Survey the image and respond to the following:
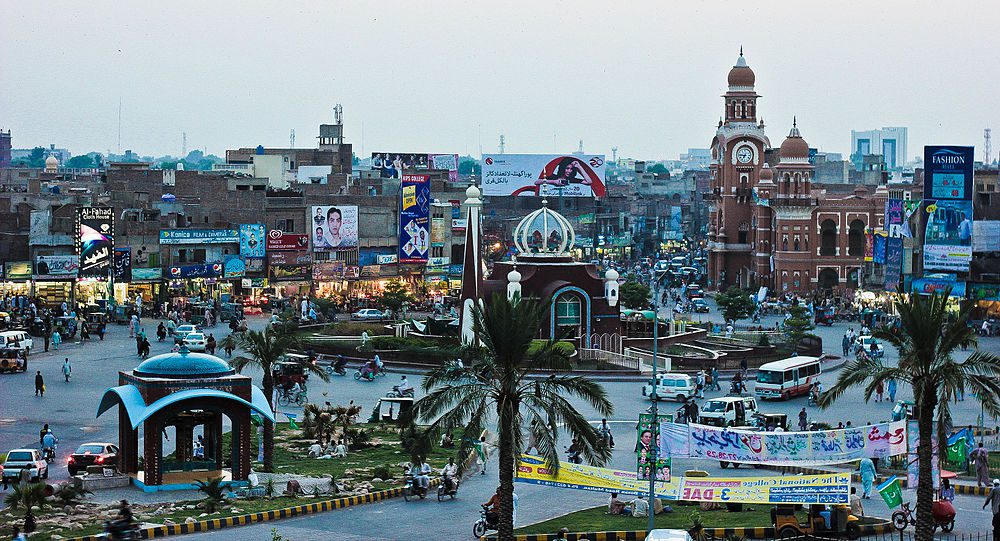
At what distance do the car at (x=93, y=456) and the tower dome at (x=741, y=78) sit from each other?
78.7 m

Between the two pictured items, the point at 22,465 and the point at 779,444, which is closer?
the point at 779,444

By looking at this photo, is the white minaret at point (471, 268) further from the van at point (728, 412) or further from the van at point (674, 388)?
the van at point (728, 412)

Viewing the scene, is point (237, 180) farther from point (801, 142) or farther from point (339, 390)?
point (339, 390)

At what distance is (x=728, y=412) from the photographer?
4291 centimetres

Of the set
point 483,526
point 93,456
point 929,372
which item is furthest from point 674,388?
point 483,526

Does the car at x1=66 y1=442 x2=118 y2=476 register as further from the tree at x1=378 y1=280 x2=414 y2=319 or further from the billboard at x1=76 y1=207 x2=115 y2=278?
the billboard at x1=76 y1=207 x2=115 y2=278

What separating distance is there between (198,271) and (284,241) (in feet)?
20.8

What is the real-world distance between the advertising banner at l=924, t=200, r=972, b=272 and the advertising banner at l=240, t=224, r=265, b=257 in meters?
33.8

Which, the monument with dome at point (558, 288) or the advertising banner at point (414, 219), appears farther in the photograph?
the advertising banner at point (414, 219)

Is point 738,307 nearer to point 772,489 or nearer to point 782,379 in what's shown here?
point 782,379

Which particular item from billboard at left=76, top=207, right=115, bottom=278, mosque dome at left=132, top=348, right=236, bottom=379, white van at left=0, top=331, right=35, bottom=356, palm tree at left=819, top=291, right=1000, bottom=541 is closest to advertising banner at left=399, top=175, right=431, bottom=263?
billboard at left=76, top=207, right=115, bottom=278

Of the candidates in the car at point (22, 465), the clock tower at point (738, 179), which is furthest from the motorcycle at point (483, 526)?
the clock tower at point (738, 179)

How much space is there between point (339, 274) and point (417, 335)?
84.9 feet

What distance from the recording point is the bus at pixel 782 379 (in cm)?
4875
